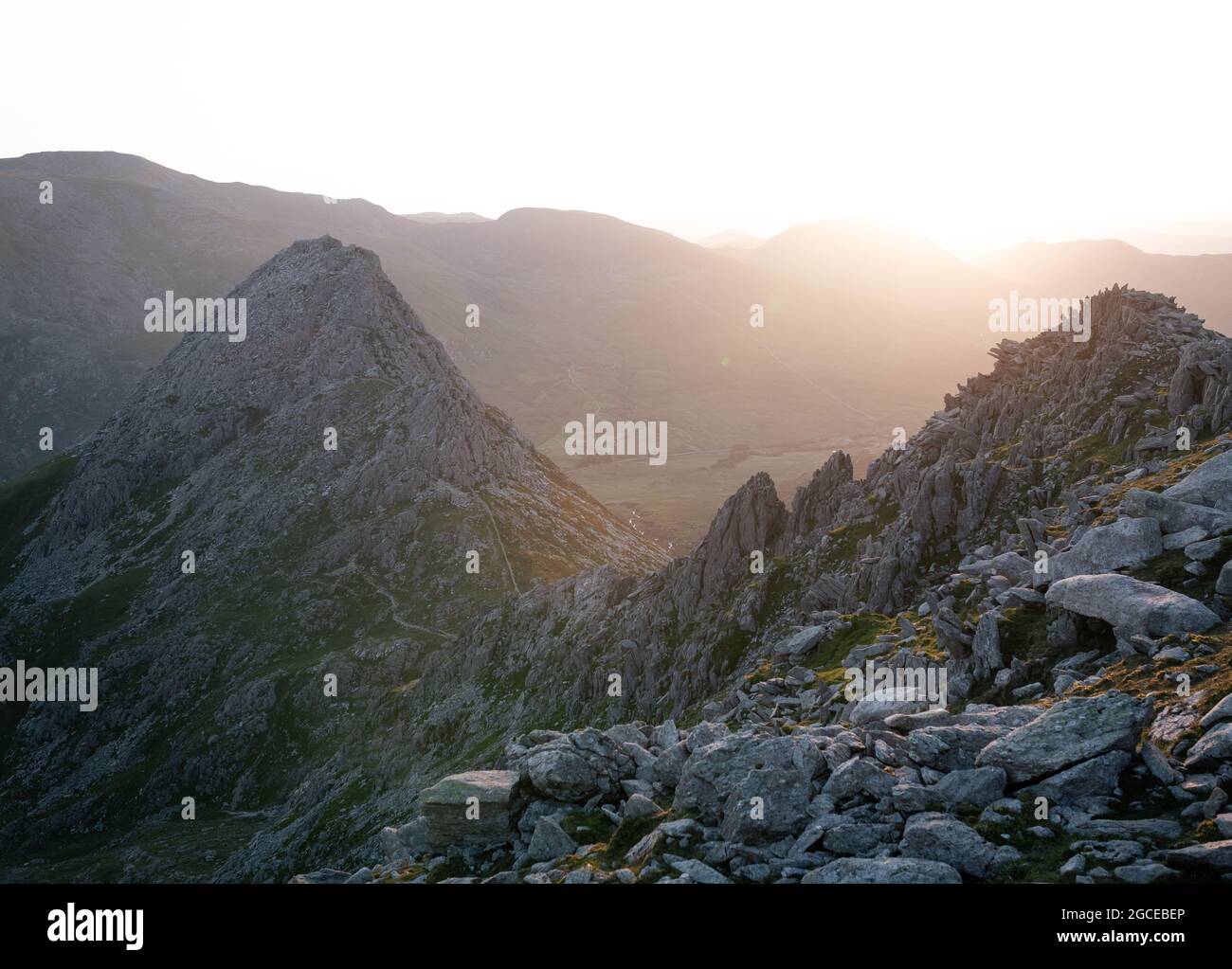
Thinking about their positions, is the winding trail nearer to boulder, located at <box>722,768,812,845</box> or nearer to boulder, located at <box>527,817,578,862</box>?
A: boulder, located at <box>527,817,578,862</box>

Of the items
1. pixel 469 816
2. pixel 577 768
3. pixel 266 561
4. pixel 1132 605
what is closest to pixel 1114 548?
pixel 1132 605

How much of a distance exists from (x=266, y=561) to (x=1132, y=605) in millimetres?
121480

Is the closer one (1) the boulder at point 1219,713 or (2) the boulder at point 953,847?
(2) the boulder at point 953,847

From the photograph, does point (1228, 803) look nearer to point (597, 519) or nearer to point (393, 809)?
point (393, 809)

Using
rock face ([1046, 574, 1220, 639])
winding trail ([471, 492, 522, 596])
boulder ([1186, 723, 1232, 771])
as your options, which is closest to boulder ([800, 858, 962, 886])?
boulder ([1186, 723, 1232, 771])

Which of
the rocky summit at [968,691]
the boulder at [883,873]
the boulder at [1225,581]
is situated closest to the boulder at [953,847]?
the rocky summit at [968,691]

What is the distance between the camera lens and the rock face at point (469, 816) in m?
27.8


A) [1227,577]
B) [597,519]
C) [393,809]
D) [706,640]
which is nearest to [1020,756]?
[1227,577]

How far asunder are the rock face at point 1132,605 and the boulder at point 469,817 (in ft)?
63.9

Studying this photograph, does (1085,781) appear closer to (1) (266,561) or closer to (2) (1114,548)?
(2) (1114,548)

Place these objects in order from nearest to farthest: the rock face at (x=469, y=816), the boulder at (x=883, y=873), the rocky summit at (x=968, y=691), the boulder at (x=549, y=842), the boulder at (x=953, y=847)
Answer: the boulder at (x=883, y=873) → the boulder at (x=953, y=847) → the rocky summit at (x=968, y=691) → the boulder at (x=549, y=842) → the rock face at (x=469, y=816)

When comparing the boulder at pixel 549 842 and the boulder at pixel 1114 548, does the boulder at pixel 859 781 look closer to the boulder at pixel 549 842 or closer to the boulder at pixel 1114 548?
the boulder at pixel 549 842

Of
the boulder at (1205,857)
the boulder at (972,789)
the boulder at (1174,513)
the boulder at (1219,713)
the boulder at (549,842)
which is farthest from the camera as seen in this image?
the boulder at (1174,513)
